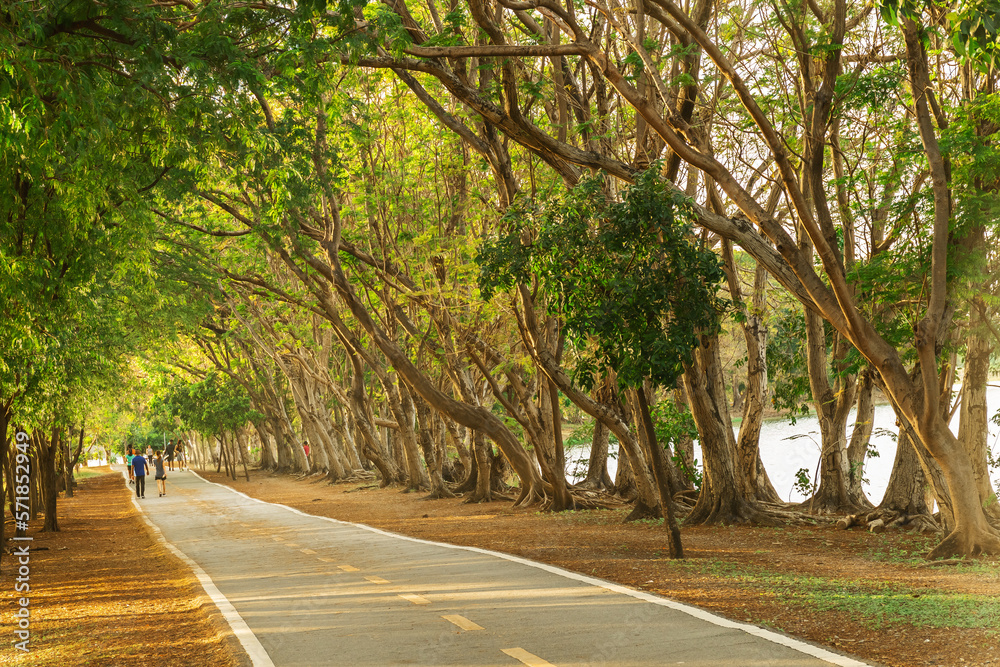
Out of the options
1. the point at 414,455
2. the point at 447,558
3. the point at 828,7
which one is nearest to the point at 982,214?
the point at 828,7

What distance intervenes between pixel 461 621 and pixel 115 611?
185 inches

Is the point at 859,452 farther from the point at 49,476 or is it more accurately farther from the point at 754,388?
the point at 49,476

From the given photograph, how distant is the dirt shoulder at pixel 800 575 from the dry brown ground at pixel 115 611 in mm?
4187

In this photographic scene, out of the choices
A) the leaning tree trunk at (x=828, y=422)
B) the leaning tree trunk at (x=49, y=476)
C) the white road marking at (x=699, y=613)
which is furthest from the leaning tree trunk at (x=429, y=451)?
the white road marking at (x=699, y=613)

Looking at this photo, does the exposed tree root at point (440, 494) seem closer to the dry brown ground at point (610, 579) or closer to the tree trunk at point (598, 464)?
the tree trunk at point (598, 464)

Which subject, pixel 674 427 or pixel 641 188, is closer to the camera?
pixel 641 188

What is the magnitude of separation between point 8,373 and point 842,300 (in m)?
10.6

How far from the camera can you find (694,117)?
591 inches

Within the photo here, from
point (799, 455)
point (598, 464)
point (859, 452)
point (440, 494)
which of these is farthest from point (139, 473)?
point (799, 455)

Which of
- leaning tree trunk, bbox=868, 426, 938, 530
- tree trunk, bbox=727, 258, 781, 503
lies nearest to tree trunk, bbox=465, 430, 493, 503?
tree trunk, bbox=727, 258, 781, 503

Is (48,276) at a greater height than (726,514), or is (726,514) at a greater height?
(48,276)

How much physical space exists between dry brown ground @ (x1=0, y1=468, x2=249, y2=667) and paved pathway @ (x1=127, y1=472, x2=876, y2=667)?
1.03 feet

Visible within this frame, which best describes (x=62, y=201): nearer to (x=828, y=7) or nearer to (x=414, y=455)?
(x=828, y=7)

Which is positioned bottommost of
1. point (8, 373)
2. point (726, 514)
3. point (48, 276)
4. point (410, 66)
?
point (726, 514)
